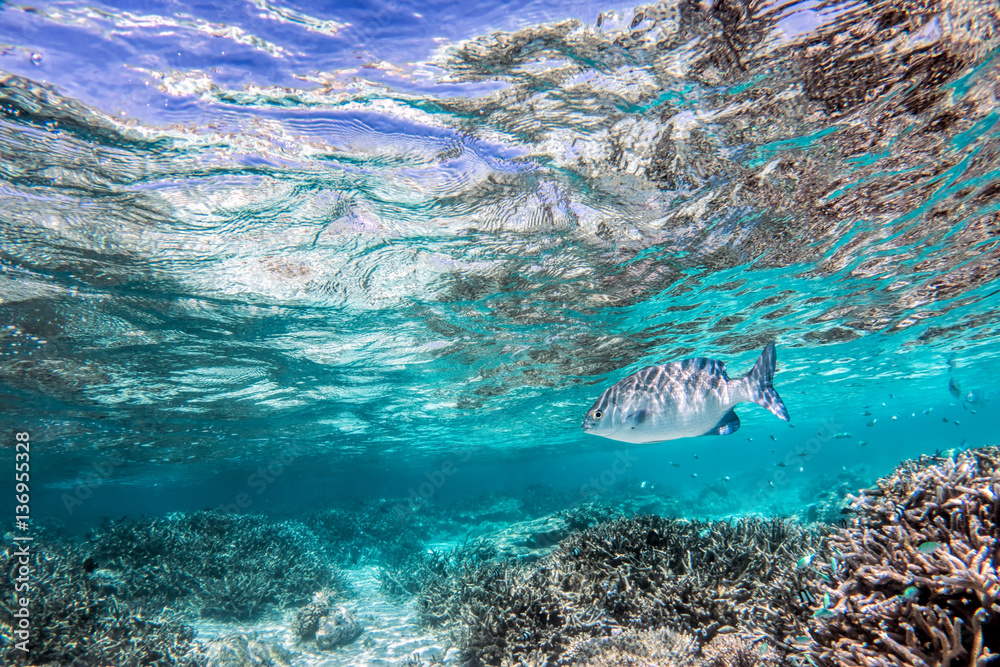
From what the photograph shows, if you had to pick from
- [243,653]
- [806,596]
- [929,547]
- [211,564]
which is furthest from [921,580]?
[211,564]

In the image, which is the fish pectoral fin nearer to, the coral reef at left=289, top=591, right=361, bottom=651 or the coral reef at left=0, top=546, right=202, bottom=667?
the coral reef at left=289, top=591, right=361, bottom=651

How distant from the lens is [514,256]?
402 inches

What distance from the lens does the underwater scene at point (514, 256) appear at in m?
5.05

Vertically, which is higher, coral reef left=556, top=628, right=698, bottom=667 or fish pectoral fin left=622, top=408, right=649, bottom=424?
fish pectoral fin left=622, top=408, right=649, bottom=424

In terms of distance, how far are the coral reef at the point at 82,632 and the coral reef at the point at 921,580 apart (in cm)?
1119

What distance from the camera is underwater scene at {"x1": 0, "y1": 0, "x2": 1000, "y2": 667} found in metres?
5.05

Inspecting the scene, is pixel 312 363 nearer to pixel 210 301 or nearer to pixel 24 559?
pixel 210 301

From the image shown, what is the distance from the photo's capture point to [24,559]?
1013cm

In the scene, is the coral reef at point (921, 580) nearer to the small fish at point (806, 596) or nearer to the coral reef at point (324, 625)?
the small fish at point (806, 596)

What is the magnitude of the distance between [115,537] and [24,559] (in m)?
6.42

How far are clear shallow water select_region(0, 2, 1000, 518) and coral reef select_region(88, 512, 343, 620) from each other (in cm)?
567

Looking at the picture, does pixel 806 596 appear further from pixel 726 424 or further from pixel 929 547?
pixel 726 424

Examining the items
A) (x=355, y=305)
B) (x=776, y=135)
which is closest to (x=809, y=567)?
(x=776, y=135)

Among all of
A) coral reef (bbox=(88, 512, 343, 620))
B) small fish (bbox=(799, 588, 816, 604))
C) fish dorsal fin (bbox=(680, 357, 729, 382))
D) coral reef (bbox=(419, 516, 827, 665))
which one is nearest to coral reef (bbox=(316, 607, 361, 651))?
coral reef (bbox=(419, 516, 827, 665))
